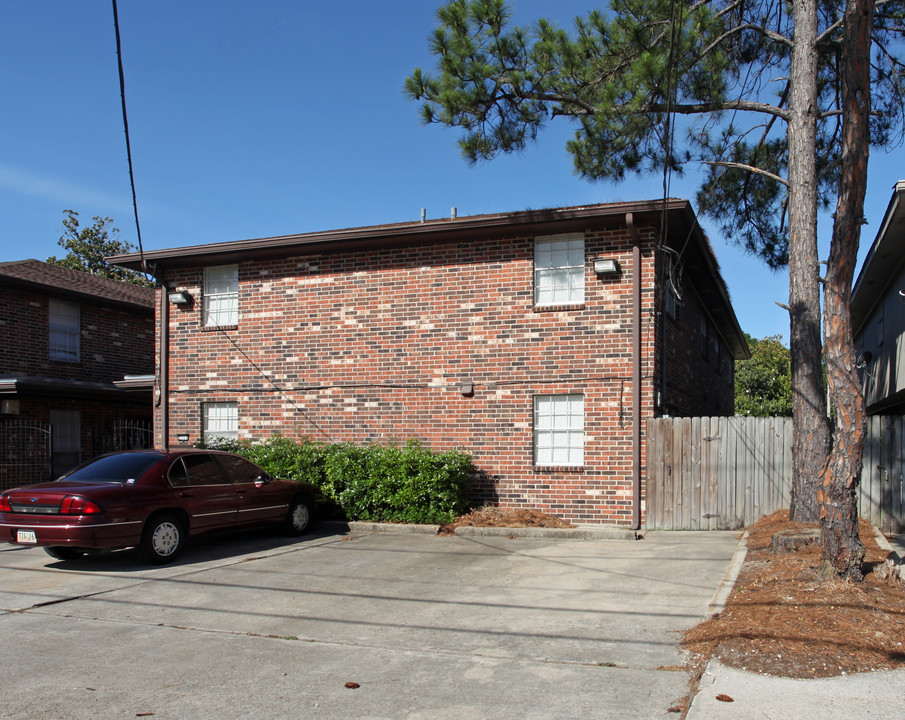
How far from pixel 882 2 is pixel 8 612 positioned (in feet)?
44.0

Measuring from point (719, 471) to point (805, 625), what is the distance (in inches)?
268

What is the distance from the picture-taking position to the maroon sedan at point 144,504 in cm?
956

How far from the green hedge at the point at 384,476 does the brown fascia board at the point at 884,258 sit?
7530mm

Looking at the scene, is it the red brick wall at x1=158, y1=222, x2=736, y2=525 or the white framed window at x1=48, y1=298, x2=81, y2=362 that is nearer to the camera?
the red brick wall at x1=158, y1=222, x2=736, y2=525

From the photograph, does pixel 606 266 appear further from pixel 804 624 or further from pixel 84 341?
pixel 84 341

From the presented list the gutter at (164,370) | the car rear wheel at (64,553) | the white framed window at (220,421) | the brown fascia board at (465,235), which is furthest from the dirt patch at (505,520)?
the gutter at (164,370)

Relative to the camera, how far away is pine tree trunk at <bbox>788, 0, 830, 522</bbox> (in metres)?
10.5

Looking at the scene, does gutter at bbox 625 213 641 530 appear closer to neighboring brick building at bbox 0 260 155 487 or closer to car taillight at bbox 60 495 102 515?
car taillight at bbox 60 495 102 515

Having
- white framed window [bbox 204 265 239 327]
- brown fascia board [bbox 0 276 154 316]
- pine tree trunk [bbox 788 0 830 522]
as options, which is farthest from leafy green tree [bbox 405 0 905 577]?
brown fascia board [bbox 0 276 154 316]

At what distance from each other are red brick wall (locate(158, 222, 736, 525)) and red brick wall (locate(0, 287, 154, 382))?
5754mm

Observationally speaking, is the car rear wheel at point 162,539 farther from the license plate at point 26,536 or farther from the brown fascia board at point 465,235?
the brown fascia board at point 465,235

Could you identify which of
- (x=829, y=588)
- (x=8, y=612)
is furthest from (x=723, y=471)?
(x=8, y=612)

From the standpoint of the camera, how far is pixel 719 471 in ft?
41.8

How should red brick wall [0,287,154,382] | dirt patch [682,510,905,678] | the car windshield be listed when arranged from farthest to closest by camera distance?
red brick wall [0,287,154,382]
the car windshield
dirt patch [682,510,905,678]
